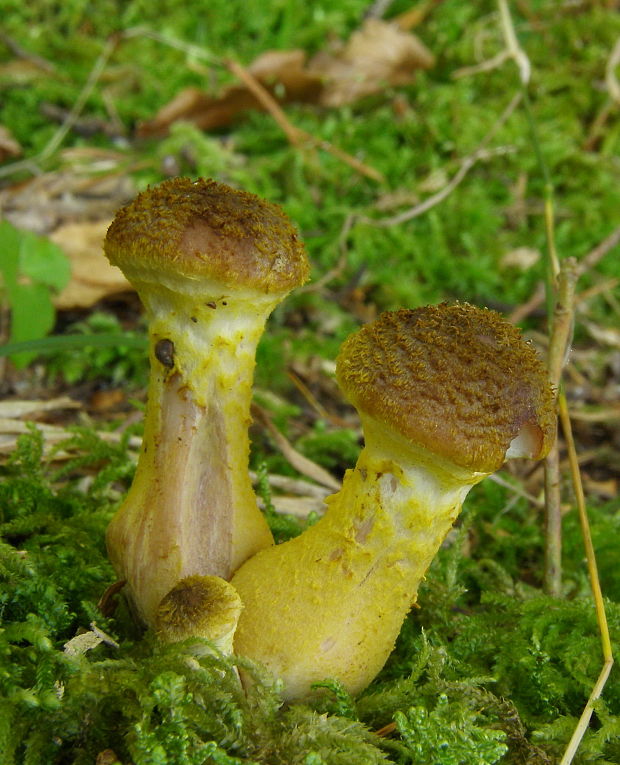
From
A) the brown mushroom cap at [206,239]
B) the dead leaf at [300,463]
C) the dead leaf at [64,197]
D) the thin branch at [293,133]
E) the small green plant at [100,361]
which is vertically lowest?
the small green plant at [100,361]

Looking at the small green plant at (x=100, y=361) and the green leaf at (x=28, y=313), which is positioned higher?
the green leaf at (x=28, y=313)

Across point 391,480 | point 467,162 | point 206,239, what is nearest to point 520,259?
point 467,162

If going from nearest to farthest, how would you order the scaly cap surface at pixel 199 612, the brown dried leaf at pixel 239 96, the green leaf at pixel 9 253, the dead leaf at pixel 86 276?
1. the scaly cap surface at pixel 199 612
2. the green leaf at pixel 9 253
3. the dead leaf at pixel 86 276
4. the brown dried leaf at pixel 239 96

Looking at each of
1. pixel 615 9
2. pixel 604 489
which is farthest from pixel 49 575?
pixel 615 9

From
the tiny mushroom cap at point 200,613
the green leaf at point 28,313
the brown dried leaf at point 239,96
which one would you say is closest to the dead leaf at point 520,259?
the brown dried leaf at point 239,96

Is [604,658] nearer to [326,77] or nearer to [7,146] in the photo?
[326,77]

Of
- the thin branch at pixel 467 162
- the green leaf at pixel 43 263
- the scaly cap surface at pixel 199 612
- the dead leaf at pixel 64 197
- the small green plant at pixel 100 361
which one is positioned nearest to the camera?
the scaly cap surface at pixel 199 612

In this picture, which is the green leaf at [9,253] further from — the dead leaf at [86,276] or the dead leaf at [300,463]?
the dead leaf at [300,463]
